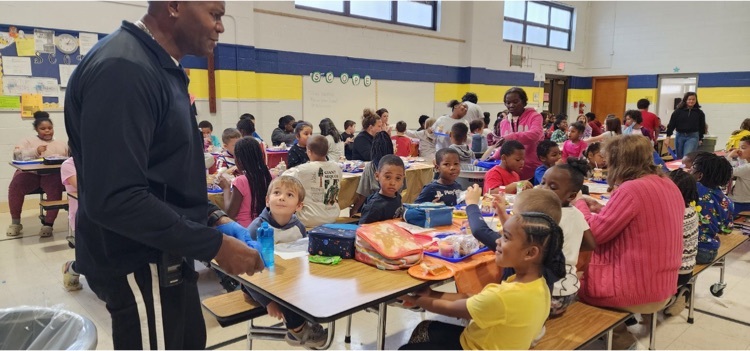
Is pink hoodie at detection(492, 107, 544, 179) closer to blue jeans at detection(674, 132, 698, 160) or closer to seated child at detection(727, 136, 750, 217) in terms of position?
seated child at detection(727, 136, 750, 217)

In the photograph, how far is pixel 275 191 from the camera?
8.07 ft

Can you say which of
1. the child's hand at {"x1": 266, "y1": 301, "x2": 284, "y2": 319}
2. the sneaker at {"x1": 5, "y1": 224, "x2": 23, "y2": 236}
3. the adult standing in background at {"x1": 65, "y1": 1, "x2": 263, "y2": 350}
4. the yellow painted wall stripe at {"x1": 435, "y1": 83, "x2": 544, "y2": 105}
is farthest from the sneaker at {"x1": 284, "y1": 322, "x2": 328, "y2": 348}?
the yellow painted wall stripe at {"x1": 435, "y1": 83, "x2": 544, "y2": 105}

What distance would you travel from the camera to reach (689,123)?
853 cm

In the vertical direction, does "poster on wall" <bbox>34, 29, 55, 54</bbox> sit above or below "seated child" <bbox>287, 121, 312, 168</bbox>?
above

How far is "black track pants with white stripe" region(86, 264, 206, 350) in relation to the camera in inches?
50.6

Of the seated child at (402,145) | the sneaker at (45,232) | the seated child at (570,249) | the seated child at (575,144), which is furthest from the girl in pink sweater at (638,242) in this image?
the sneaker at (45,232)

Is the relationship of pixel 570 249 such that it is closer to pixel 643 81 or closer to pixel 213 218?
pixel 213 218

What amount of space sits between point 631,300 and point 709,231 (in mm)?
1343

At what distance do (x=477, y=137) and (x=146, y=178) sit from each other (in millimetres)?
6238

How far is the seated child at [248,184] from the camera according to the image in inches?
139

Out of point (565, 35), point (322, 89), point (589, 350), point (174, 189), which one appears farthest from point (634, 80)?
point (174, 189)

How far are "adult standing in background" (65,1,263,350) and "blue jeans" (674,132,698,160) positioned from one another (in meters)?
9.45

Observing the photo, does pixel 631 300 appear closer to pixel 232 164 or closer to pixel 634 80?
pixel 232 164

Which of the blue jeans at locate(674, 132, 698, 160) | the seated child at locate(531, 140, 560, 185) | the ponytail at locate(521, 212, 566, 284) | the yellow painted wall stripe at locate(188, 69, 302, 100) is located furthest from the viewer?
→ the blue jeans at locate(674, 132, 698, 160)
